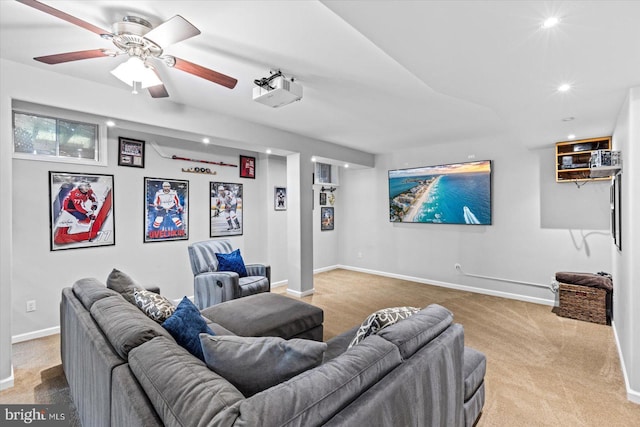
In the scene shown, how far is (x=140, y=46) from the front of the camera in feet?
6.51

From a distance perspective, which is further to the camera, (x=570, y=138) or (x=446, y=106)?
(x=570, y=138)

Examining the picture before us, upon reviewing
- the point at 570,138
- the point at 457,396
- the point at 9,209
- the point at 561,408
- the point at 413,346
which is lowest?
the point at 561,408

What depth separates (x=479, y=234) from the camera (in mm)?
5090

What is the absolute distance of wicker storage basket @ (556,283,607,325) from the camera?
12.0 feet

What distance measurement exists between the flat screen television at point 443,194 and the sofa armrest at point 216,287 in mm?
3564

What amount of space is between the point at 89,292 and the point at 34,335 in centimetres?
210

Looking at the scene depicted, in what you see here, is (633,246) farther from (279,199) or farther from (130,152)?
(130,152)

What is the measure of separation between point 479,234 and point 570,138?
1.82 m

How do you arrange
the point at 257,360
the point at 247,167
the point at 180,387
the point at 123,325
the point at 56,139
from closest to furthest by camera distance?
the point at 180,387 < the point at 257,360 < the point at 123,325 < the point at 56,139 < the point at 247,167

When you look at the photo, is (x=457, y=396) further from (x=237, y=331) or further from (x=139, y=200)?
(x=139, y=200)

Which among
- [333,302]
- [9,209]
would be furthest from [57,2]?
[333,302]

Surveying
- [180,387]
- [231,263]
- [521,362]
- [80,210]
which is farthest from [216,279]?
[521,362]

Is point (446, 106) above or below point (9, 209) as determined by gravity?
above

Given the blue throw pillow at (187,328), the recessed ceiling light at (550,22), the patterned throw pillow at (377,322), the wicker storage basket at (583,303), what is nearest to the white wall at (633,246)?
the recessed ceiling light at (550,22)
